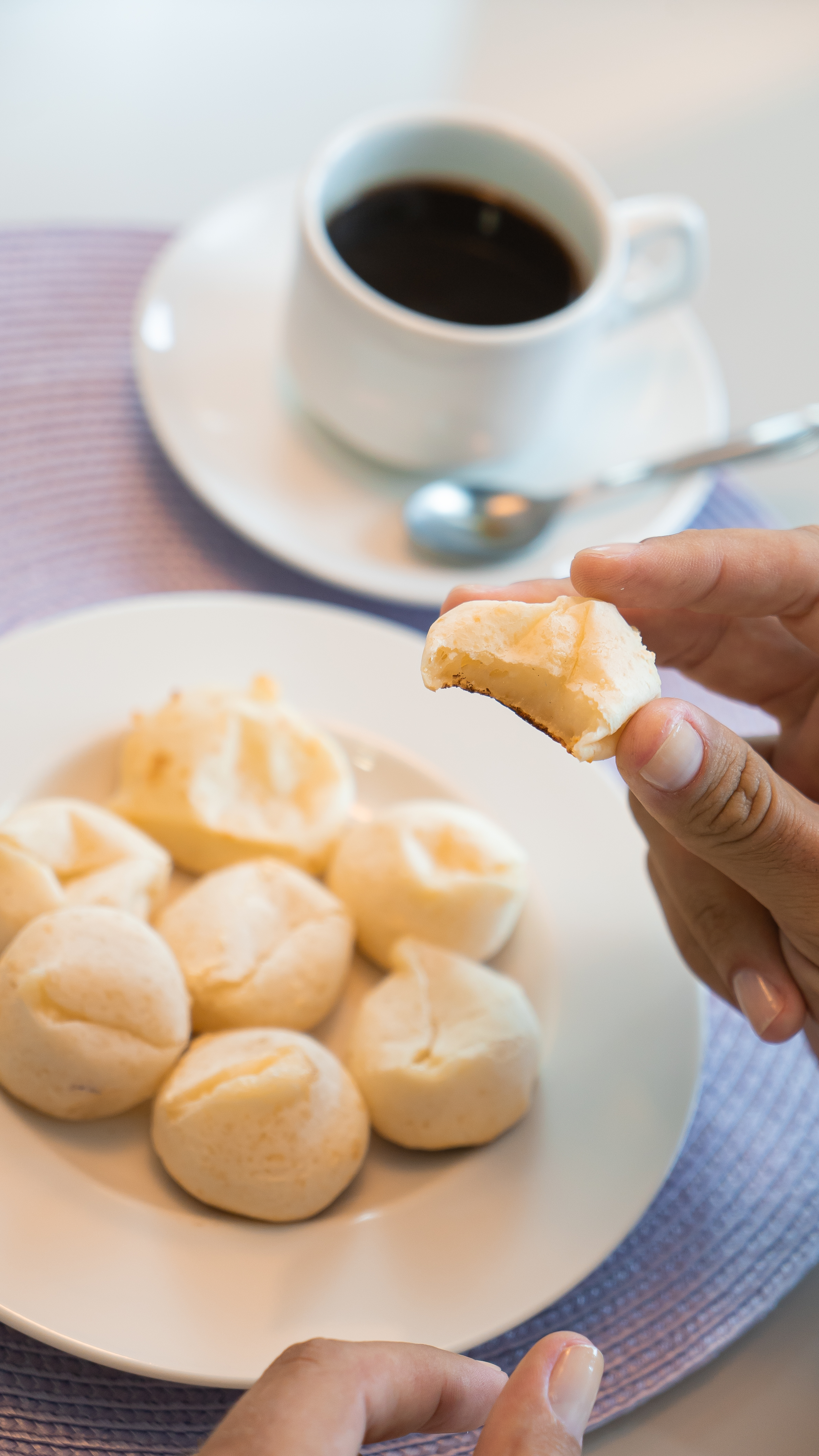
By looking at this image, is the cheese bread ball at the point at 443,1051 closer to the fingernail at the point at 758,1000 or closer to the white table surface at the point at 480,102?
the fingernail at the point at 758,1000

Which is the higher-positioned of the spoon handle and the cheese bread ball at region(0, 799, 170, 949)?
the spoon handle

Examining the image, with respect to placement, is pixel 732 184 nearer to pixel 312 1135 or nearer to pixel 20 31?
pixel 20 31

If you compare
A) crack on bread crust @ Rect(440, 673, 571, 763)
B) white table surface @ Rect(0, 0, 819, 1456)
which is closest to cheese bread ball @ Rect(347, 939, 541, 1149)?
crack on bread crust @ Rect(440, 673, 571, 763)

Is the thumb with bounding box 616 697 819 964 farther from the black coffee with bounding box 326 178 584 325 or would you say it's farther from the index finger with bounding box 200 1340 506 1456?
the black coffee with bounding box 326 178 584 325

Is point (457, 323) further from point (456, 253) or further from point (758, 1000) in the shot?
point (758, 1000)

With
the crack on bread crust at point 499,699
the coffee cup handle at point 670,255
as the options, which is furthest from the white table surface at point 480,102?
the crack on bread crust at point 499,699

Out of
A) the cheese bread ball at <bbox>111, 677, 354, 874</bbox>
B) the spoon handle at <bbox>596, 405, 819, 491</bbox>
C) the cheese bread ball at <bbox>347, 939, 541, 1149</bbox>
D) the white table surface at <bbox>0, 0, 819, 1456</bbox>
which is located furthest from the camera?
the white table surface at <bbox>0, 0, 819, 1456</bbox>
